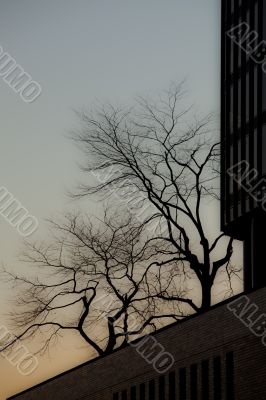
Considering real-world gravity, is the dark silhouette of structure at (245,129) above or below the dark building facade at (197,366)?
above

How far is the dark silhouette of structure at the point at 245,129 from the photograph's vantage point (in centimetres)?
3716

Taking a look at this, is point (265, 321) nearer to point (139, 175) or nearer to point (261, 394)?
point (261, 394)

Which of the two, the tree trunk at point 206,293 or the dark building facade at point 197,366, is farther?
the tree trunk at point 206,293

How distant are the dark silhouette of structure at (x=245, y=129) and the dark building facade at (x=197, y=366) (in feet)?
21.0

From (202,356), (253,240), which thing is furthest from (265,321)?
(253,240)

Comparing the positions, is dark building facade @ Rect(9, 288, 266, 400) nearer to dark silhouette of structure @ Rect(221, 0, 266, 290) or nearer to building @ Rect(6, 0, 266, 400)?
building @ Rect(6, 0, 266, 400)

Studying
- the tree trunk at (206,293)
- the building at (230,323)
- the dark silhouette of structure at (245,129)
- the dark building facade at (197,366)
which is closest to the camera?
the dark building facade at (197,366)

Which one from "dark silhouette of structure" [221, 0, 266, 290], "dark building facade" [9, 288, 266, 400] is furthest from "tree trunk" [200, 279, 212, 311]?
"dark building facade" [9, 288, 266, 400]

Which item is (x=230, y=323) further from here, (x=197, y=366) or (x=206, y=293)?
(x=206, y=293)

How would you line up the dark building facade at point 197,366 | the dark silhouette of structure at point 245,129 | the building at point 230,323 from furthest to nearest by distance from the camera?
1. the dark silhouette of structure at point 245,129
2. the building at point 230,323
3. the dark building facade at point 197,366

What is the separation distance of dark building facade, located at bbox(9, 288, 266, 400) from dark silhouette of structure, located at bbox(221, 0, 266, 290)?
6.41m

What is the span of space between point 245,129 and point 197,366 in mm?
11611

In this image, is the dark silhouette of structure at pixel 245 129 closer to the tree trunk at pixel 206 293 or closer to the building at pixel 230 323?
the building at pixel 230 323

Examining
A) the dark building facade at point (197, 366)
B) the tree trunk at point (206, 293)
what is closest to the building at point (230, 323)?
the dark building facade at point (197, 366)
